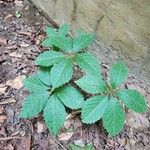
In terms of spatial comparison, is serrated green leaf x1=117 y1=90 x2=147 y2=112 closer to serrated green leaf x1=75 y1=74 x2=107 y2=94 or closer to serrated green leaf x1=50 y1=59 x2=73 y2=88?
serrated green leaf x1=75 y1=74 x2=107 y2=94

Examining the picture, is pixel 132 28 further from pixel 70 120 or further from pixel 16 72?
pixel 16 72

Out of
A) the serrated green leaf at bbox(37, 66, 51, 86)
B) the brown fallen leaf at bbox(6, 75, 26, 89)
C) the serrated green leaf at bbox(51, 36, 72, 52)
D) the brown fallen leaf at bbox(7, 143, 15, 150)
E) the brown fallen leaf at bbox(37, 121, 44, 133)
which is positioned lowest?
the brown fallen leaf at bbox(7, 143, 15, 150)

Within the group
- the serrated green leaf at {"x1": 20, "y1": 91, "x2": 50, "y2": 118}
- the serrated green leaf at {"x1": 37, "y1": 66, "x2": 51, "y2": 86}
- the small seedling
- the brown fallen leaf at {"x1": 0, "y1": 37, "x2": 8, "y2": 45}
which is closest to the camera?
the serrated green leaf at {"x1": 20, "y1": 91, "x2": 50, "y2": 118}

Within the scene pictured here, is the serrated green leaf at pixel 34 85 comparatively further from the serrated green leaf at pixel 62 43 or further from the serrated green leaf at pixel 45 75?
the serrated green leaf at pixel 62 43

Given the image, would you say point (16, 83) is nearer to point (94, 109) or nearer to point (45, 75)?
point (45, 75)

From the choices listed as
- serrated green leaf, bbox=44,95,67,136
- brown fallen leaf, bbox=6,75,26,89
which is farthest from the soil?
serrated green leaf, bbox=44,95,67,136

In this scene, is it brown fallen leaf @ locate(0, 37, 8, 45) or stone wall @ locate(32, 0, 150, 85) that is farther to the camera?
brown fallen leaf @ locate(0, 37, 8, 45)

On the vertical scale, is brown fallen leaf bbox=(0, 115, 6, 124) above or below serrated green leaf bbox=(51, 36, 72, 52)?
below

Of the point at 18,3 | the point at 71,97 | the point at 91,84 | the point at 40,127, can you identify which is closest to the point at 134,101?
the point at 91,84
